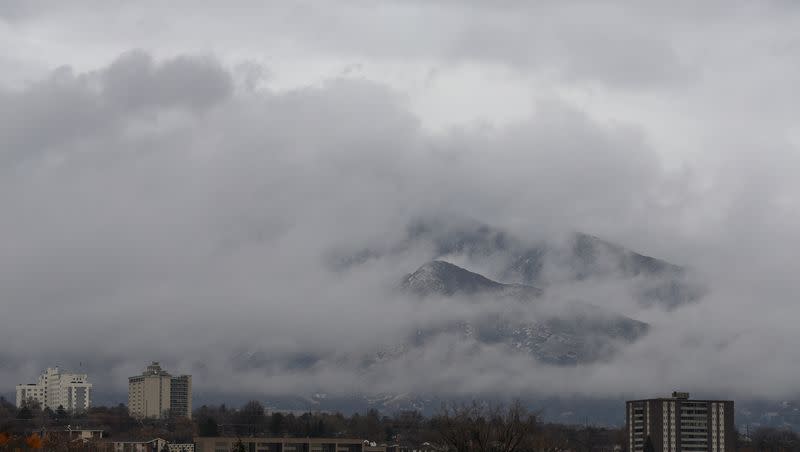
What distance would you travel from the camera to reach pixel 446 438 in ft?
395

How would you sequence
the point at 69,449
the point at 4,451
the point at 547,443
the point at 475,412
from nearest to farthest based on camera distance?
the point at 4,451, the point at 475,412, the point at 547,443, the point at 69,449

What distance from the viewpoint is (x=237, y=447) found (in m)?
91.2

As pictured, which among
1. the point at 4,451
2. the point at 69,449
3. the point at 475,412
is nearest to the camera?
the point at 4,451

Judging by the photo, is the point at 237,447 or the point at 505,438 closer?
the point at 237,447

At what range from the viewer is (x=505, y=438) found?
115 m

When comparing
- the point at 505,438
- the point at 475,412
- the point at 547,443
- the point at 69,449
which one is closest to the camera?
the point at 505,438

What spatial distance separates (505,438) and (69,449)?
95.5 metres

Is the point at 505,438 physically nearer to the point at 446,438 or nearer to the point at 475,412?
the point at 446,438

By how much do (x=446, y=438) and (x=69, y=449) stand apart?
88662mm

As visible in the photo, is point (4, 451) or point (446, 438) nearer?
point (4, 451)

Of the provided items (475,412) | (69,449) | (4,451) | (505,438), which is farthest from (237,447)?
(69,449)

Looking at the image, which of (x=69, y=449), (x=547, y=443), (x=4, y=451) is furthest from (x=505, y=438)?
(x=69, y=449)

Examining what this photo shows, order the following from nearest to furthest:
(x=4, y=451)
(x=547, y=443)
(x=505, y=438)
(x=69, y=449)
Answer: (x=4, y=451), (x=505, y=438), (x=547, y=443), (x=69, y=449)

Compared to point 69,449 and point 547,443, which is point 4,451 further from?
point 69,449
